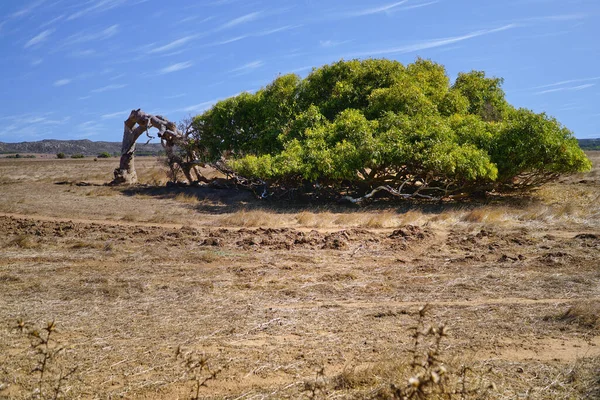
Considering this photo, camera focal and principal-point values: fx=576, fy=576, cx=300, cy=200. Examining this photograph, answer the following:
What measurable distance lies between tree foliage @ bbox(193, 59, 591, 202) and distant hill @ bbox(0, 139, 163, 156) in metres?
68.3

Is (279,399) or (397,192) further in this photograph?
(397,192)

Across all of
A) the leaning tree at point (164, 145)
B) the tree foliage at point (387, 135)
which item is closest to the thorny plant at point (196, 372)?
the tree foliage at point (387, 135)

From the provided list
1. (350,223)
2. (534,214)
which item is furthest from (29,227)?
(534,214)

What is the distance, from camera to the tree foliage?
1789 centimetres

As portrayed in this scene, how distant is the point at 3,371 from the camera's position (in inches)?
209

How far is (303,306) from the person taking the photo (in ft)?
24.3

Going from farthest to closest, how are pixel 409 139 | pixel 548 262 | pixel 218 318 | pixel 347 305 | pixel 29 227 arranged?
1. pixel 409 139
2. pixel 29 227
3. pixel 548 262
4. pixel 347 305
5. pixel 218 318

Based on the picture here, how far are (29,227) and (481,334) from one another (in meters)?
11.8

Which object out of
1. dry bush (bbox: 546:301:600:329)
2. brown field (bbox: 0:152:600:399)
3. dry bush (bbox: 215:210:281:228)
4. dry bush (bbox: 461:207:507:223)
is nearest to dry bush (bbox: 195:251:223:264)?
brown field (bbox: 0:152:600:399)

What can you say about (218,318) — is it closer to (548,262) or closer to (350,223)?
(548,262)

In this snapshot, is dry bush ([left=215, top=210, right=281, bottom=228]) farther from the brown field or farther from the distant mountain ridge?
the distant mountain ridge

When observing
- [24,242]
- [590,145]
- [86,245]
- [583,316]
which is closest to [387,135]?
[86,245]

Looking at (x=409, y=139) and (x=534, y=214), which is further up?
(x=409, y=139)

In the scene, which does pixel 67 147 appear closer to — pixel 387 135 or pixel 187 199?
pixel 187 199
